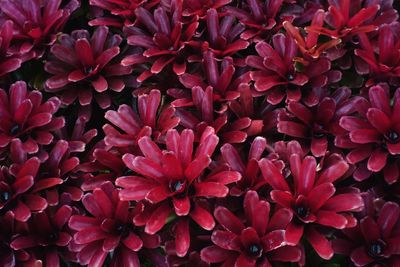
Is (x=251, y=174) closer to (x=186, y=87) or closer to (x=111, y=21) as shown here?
(x=186, y=87)

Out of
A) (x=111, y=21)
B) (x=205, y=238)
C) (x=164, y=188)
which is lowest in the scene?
(x=205, y=238)

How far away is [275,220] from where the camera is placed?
138cm

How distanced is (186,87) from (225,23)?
10.4 inches

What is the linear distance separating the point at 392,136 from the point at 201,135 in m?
0.53

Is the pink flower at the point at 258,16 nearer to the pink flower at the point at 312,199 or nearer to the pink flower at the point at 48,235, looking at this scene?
the pink flower at the point at 312,199

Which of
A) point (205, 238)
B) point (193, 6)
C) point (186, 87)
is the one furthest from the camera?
point (193, 6)

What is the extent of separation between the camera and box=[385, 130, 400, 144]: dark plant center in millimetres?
1526

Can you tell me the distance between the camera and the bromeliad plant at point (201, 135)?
1405mm

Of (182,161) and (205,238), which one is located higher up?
(182,161)

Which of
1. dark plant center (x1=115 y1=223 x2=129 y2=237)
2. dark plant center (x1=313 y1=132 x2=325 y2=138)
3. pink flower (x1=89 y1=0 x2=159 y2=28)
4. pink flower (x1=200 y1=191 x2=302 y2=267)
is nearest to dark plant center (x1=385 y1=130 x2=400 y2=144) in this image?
dark plant center (x1=313 y1=132 x2=325 y2=138)

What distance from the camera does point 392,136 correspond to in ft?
5.06

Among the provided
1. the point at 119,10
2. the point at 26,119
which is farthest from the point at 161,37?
the point at 26,119

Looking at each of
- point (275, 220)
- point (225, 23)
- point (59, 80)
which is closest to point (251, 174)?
point (275, 220)

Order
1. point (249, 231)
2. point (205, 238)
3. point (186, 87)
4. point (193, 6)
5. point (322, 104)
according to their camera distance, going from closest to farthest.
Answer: point (249, 231), point (205, 238), point (322, 104), point (186, 87), point (193, 6)
